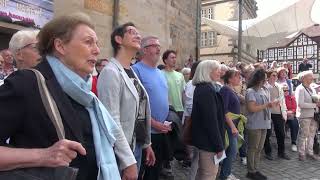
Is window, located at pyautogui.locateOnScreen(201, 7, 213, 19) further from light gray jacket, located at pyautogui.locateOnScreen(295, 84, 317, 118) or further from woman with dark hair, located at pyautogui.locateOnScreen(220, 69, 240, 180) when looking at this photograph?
woman with dark hair, located at pyautogui.locateOnScreen(220, 69, 240, 180)

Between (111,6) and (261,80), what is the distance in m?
6.15

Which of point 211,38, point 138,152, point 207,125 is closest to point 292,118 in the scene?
point 207,125

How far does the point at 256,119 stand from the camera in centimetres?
601

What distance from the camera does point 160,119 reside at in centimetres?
386

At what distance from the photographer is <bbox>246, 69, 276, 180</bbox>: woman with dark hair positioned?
5.93 metres

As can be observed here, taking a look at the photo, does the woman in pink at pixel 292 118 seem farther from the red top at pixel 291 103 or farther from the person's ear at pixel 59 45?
the person's ear at pixel 59 45

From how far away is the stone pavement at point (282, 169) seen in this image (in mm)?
6086

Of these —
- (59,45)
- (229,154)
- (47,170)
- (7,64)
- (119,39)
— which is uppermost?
(119,39)

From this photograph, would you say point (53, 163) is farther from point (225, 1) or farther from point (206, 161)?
point (225, 1)

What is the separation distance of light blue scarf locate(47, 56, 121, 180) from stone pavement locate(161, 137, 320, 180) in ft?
13.4

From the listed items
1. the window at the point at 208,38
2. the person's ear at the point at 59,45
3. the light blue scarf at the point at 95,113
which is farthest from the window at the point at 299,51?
the person's ear at the point at 59,45

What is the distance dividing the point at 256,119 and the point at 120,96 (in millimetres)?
3648

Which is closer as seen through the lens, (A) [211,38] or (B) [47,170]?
(B) [47,170]

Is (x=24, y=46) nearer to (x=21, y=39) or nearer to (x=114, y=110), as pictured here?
(x=21, y=39)
